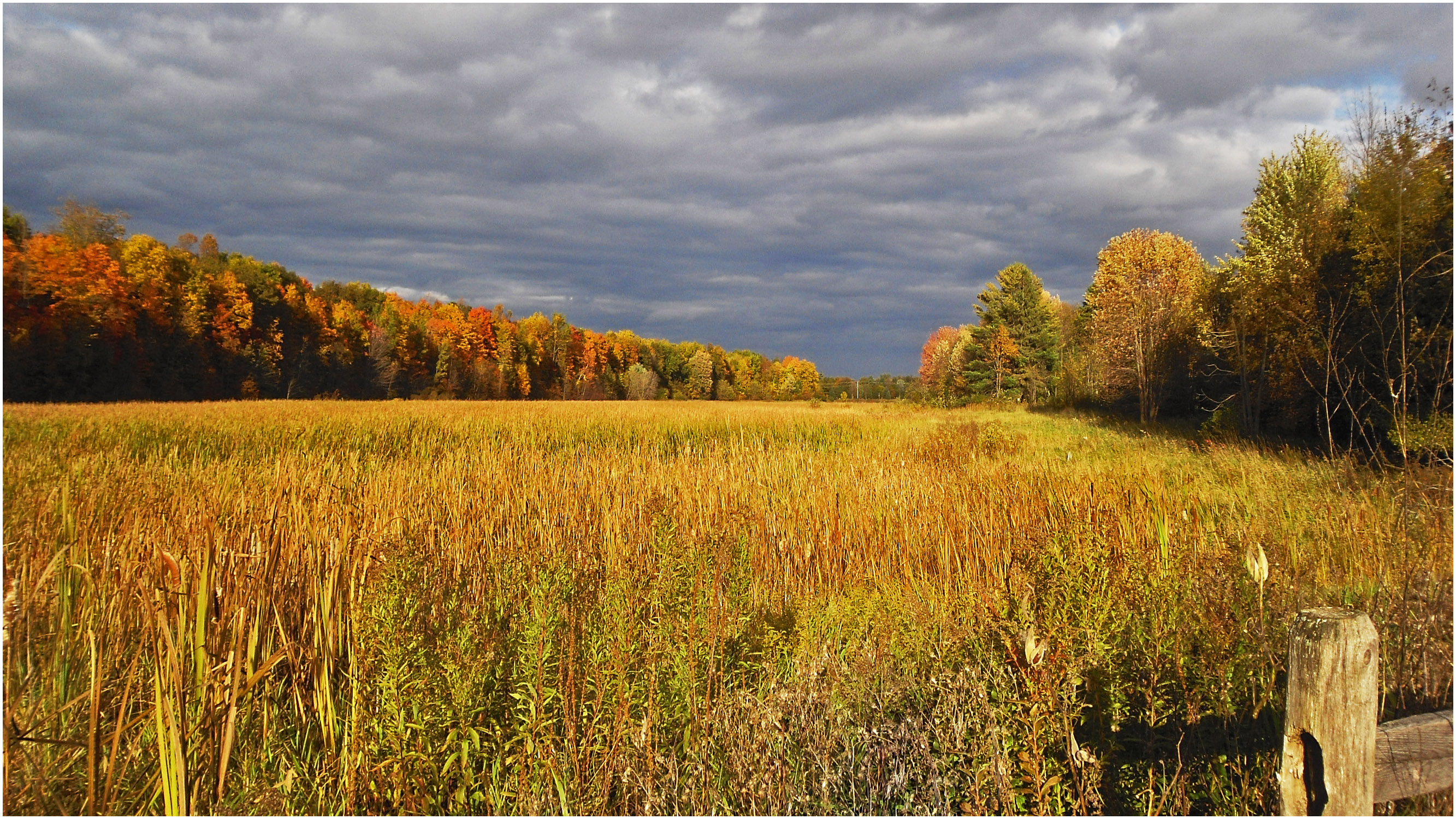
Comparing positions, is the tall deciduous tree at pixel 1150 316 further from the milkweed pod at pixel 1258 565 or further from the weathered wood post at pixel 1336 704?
the weathered wood post at pixel 1336 704

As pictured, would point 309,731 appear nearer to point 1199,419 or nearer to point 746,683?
point 746,683

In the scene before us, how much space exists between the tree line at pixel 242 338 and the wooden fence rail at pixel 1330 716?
13.8 m

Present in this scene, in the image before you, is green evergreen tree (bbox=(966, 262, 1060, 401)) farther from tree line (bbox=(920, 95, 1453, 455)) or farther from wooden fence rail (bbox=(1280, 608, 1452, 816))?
wooden fence rail (bbox=(1280, 608, 1452, 816))

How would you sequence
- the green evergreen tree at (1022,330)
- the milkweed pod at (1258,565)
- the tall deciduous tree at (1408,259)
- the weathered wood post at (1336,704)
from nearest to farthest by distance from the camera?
the weathered wood post at (1336,704) < the milkweed pod at (1258,565) < the tall deciduous tree at (1408,259) < the green evergreen tree at (1022,330)

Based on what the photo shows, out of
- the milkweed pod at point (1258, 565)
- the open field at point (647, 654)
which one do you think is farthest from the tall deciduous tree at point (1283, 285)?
the milkweed pod at point (1258, 565)

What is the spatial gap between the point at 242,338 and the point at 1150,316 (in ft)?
146

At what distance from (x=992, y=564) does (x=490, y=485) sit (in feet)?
14.1

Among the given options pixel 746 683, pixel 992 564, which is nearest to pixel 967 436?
pixel 992 564

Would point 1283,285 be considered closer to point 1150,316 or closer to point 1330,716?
point 1150,316

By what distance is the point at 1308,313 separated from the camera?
10.9 metres

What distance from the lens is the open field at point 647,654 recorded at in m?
2.22

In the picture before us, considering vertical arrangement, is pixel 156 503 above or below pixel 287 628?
above

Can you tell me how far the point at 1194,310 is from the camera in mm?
19469

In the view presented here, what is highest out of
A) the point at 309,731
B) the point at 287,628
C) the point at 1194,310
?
the point at 1194,310
